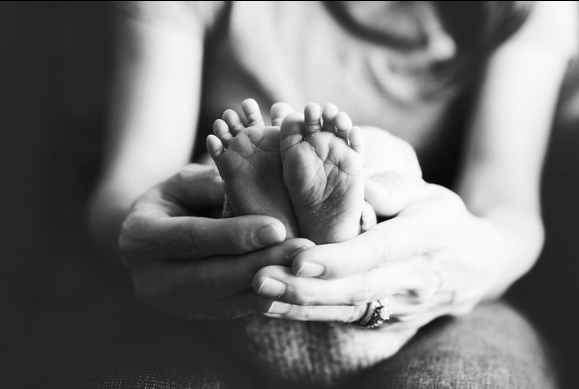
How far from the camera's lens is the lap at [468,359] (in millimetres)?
563

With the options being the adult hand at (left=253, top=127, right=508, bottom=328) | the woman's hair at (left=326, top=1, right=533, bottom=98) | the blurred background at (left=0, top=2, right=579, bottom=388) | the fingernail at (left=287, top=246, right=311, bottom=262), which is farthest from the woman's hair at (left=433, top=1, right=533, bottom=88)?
the fingernail at (left=287, top=246, right=311, bottom=262)

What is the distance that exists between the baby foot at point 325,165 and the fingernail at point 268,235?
4cm

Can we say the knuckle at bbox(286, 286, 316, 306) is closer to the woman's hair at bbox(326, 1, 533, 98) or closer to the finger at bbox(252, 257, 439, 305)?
the finger at bbox(252, 257, 439, 305)

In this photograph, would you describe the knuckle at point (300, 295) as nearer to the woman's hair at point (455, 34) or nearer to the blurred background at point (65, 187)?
the blurred background at point (65, 187)

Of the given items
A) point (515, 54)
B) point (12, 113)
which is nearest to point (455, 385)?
point (515, 54)

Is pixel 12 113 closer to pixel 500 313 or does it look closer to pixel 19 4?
pixel 19 4

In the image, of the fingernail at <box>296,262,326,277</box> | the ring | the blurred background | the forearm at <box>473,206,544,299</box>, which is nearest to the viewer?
the fingernail at <box>296,262,326,277</box>

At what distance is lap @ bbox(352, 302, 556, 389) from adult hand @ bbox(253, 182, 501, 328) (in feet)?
0.08

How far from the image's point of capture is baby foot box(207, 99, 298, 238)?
19.8 inches

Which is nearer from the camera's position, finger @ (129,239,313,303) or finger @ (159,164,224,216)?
finger @ (129,239,313,303)

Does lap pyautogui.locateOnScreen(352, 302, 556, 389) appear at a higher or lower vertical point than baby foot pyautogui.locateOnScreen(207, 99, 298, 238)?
lower

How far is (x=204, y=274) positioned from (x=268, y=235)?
0.09 meters

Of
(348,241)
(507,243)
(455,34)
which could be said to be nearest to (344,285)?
(348,241)

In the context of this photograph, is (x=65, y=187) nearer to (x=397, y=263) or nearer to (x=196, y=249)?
(x=196, y=249)
